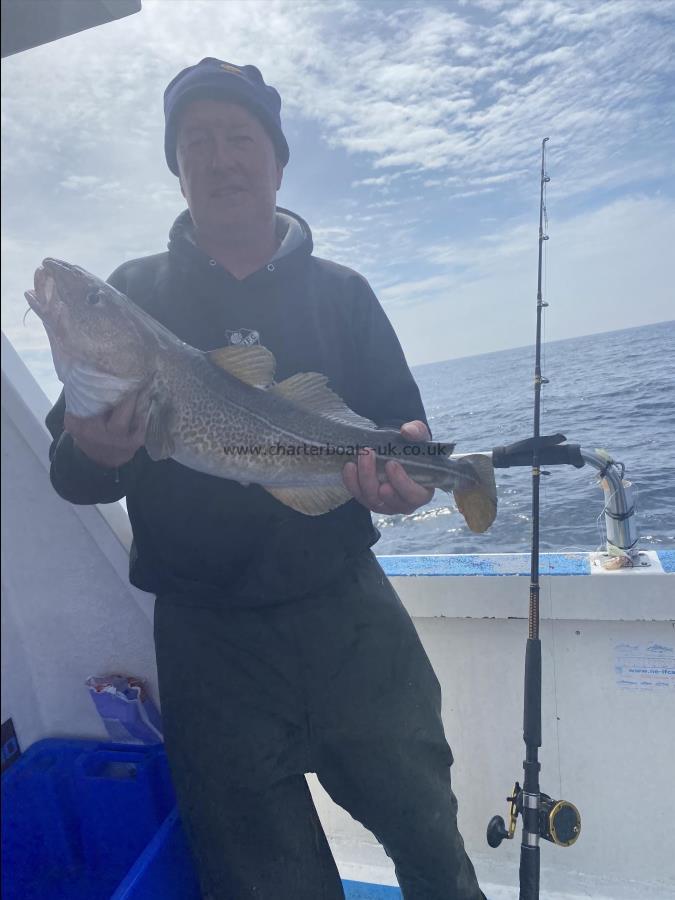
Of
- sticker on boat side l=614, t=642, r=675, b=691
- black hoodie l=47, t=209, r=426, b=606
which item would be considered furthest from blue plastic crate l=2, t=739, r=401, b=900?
sticker on boat side l=614, t=642, r=675, b=691

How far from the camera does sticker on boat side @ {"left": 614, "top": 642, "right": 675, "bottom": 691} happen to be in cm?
288

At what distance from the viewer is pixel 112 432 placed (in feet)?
6.70

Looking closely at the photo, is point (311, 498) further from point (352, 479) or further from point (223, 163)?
point (223, 163)

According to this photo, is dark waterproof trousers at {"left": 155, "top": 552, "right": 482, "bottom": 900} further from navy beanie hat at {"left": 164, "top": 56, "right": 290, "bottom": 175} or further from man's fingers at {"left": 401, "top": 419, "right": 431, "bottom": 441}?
navy beanie hat at {"left": 164, "top": 56, "right": 290, "bottom": 175}

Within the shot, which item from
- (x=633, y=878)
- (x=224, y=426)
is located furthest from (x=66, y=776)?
(x=633, y=878)

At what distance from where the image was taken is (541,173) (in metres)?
3.39

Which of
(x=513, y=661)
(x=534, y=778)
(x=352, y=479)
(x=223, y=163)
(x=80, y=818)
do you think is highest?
(x=223, y=163)

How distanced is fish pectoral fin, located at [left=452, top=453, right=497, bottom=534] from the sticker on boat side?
131cm

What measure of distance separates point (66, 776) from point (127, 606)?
2.75ft

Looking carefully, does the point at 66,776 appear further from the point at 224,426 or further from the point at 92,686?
the point at 224,426

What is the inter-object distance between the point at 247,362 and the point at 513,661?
7.52ft

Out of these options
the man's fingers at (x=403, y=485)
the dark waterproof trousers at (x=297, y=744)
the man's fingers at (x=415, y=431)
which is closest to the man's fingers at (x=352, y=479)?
the man's fingers at (x=403, y=485)

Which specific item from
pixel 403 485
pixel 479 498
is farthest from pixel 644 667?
pixel 403 485

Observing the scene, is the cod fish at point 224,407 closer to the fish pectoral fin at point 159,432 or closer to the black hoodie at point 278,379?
the fish pectoral fin at point 159,432
